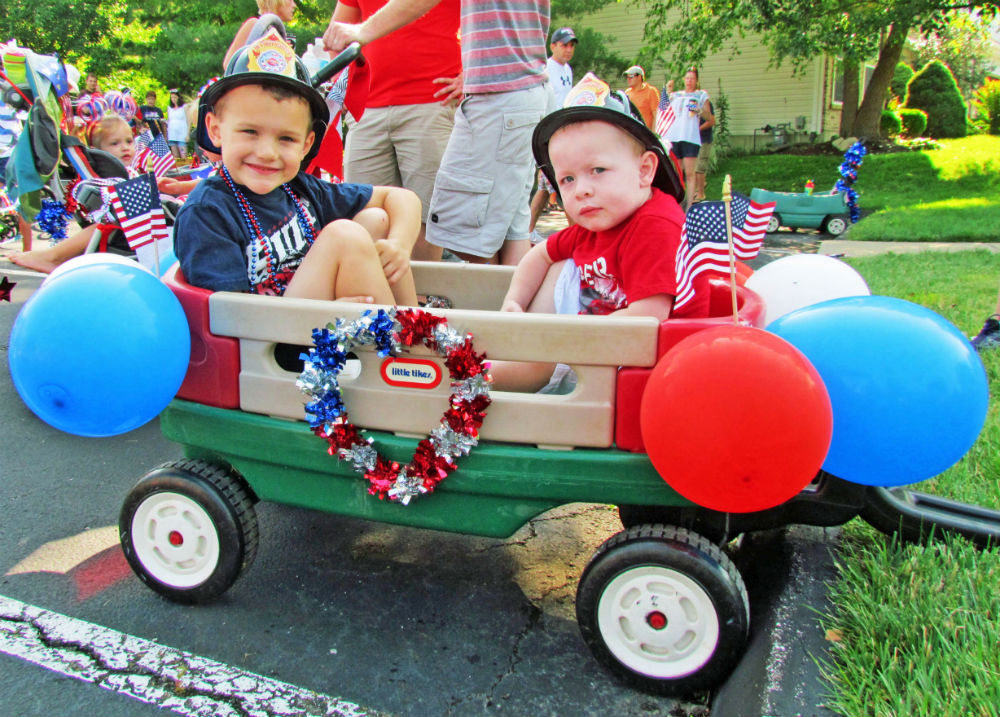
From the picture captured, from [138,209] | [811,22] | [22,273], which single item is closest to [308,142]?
[138,209]

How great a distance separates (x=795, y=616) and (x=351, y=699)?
1073 mm

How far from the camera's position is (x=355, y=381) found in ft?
6.68

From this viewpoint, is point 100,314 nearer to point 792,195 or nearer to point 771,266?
point 771,266

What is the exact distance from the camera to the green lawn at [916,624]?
1.51 meters

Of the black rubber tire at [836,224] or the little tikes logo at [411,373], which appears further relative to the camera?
the black rubber tire at [836,224]

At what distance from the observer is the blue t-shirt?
228 cm

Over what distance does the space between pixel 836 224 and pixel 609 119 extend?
8.57 metres

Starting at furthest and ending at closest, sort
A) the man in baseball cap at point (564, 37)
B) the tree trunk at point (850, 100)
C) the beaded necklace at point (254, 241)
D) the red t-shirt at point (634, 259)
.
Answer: the tree trunk at point (850, 100) → the man in baseball cap at point (564, 37) → the beaded necklace at point (254, 241) → the red t-shirt at point (634, 259)

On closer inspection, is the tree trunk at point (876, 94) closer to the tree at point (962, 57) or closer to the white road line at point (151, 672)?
the white road line at point (151, 672)

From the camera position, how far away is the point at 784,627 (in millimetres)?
1821

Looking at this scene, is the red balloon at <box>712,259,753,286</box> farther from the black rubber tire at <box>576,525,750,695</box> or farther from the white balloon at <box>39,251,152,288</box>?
the white balloon at <box>39,251,152,288</box>

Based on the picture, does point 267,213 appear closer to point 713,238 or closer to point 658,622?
point 713,238

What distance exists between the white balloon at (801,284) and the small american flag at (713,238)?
42 centimetres

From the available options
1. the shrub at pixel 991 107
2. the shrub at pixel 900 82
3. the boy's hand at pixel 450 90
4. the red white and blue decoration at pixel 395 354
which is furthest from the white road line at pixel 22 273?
the shrub at pixel 900 82
